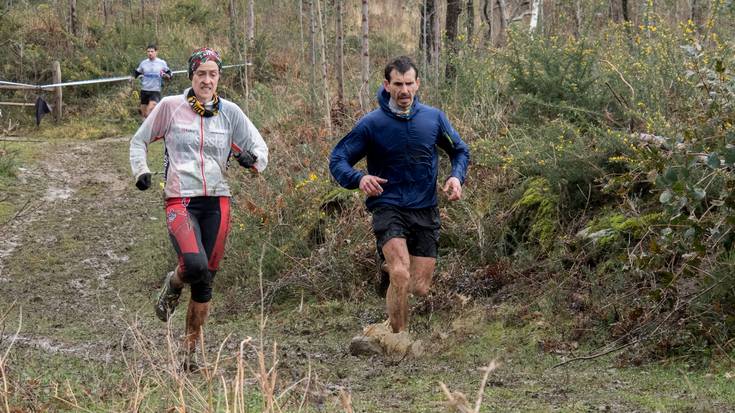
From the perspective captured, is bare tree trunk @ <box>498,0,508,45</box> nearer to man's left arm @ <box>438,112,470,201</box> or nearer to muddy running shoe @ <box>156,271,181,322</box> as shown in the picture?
man's left arm @ <box>438,112,470,201</box>

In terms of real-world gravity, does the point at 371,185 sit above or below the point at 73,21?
above

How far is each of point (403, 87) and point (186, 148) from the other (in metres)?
1.52

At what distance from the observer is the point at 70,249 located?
12992mm

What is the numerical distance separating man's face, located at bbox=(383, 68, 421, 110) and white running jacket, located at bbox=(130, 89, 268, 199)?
118 cm

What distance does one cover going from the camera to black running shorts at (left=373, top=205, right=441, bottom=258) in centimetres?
735

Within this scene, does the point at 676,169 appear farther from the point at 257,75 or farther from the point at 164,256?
the point at 257,75

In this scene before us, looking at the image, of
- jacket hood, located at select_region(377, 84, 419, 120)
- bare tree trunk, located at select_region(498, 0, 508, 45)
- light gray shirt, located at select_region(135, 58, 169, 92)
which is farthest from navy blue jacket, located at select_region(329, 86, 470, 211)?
light gray shirt, located at select_region(135, 58, 169, 92)

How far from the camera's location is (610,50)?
440 inches

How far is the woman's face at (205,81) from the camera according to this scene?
7.06 m

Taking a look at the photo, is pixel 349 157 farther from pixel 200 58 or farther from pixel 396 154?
pixel 200 58

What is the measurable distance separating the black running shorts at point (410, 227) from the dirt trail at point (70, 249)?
1.82 metres

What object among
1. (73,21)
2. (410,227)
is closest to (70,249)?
(410,227)

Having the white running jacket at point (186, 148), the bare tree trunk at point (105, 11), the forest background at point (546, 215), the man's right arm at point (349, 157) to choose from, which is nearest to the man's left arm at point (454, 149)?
the man's right arm at point (349, 157)

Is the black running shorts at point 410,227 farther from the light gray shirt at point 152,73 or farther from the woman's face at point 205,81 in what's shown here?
the light gray shirt at point 152,73
